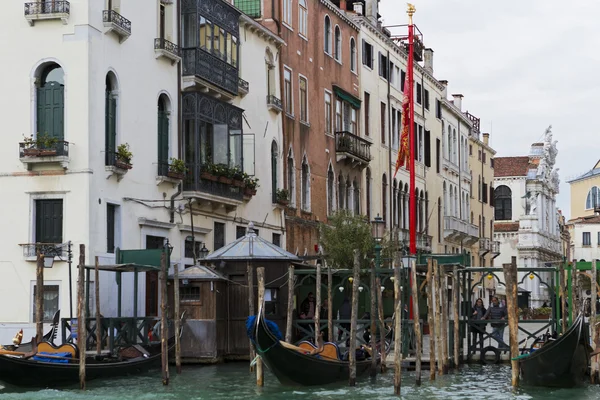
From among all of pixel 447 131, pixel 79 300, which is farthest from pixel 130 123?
pixel 447 131

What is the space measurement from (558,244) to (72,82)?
5599 centimetres

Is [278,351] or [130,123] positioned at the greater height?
[130,123]

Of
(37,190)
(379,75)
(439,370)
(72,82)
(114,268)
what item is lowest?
(439,370)

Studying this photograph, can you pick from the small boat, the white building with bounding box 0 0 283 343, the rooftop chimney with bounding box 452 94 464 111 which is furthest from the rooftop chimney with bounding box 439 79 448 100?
the small boat

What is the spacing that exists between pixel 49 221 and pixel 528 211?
47718mm

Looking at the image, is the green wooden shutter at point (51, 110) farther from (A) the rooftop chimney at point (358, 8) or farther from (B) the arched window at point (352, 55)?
(A) the rooftop chimney at point (358, 8)

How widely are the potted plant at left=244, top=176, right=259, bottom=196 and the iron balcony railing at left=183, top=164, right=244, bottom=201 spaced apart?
2.68 feet

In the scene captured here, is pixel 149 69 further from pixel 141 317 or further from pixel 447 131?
pixel 447 131

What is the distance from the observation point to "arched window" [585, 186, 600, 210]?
91.2 meters

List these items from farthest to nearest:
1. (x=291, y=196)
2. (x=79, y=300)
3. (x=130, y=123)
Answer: (x=291, y=196), (x=130, y=123), (x=79, y=300)

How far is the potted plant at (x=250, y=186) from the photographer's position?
97.5 feet

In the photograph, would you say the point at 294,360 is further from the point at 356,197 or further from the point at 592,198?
the point at 592,198

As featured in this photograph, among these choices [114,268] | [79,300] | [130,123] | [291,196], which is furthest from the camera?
[291,196]

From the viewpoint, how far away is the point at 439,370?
77.1ft
